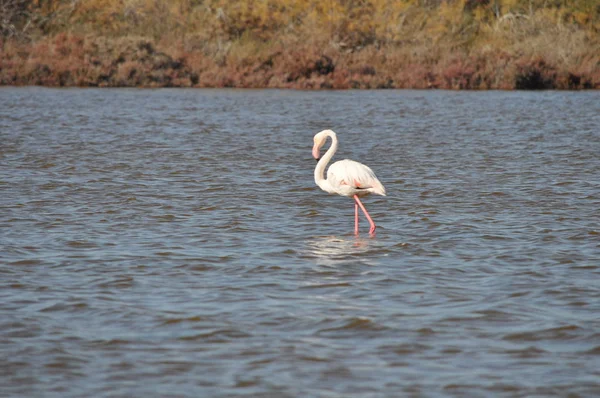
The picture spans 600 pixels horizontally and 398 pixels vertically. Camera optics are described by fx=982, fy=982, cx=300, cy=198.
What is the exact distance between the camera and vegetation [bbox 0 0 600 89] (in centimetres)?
3703

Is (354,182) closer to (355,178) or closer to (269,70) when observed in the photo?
(355,178)

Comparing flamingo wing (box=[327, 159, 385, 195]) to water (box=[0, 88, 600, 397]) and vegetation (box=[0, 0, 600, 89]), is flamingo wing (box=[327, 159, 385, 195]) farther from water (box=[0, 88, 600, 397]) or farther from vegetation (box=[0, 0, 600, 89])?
vegetation (box=[0, 0, 600, 89])

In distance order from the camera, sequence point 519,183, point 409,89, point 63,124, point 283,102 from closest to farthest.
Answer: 1. point 519,183
2. point 63,124
3. point 283,102
4. point 409,89

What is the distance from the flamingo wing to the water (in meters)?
0.44

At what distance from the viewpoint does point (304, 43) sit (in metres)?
41.0

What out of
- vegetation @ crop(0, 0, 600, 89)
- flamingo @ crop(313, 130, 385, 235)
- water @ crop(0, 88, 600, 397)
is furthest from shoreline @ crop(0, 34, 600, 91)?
flamingo @ crop(313, 130, 385, 235)

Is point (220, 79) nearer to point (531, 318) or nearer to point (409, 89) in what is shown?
point (409, 89)

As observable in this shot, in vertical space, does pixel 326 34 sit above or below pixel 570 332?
above

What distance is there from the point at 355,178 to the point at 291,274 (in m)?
2.41

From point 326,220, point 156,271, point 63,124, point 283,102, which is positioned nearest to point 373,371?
point 156,271

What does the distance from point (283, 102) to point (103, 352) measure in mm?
24565

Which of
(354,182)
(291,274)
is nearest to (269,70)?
(354,182)

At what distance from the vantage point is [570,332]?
602 centimetres

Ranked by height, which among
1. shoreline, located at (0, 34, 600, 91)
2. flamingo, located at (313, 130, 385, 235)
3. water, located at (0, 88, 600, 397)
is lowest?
water, located at (0, 88, 600, 397)
